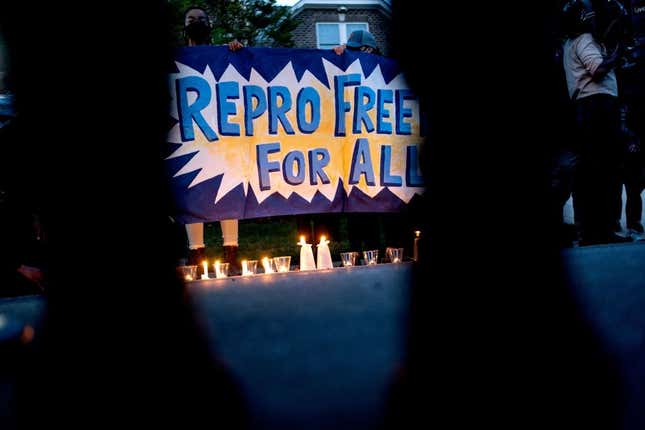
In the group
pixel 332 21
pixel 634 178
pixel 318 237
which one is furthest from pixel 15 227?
pixel 332 21

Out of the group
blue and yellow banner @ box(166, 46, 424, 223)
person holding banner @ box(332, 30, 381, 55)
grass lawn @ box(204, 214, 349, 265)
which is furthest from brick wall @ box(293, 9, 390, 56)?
blue and yellow banner @ box(166, 46, 424, 223)

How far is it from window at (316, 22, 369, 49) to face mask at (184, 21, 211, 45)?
1324 cm

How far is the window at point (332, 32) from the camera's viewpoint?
51.6ft

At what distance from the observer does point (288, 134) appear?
10.4 feet

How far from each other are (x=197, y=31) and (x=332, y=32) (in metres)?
13.7

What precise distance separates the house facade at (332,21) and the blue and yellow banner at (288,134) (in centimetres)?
1321

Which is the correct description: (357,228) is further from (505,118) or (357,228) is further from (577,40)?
(505,118)

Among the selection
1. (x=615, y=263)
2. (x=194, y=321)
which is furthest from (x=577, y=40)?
(x=194, y=321)

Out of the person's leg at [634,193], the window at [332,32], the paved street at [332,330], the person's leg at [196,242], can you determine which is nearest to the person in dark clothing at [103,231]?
the paved street at [332,330]

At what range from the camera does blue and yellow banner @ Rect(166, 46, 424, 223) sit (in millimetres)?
3008

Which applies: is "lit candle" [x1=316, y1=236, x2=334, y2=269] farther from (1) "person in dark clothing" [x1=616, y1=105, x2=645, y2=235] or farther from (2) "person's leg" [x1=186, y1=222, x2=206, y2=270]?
(1) "person in dark clothing" [x1=616, y1=105, x2=645, y2=235]

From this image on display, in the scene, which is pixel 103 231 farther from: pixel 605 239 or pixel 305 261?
pixel 605 239

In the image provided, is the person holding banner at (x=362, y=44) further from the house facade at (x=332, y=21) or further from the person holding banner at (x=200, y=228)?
the house facade at (x=332, y=21)

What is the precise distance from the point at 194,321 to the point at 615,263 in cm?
186
